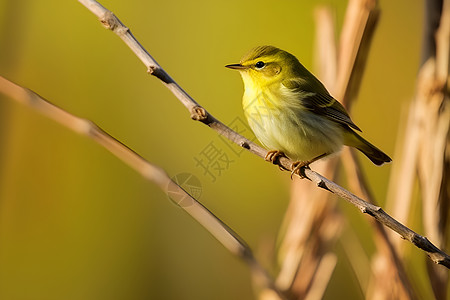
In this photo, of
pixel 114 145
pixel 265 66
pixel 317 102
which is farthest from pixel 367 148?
pixel 114 145

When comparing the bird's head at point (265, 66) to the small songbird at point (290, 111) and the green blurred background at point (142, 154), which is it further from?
the green blurred background at point (142, 154)

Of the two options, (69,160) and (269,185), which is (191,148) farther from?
(69,160)

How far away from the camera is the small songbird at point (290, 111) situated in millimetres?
1442

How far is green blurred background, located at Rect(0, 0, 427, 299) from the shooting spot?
91.4 inches

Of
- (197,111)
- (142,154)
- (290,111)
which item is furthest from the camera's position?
(142,154)

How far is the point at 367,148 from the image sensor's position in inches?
62.5

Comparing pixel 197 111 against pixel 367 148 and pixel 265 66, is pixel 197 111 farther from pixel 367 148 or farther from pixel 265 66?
pixel 367 148

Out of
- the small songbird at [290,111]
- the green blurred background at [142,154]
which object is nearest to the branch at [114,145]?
the small songbird at [290,111]

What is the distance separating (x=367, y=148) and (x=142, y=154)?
1069 mm

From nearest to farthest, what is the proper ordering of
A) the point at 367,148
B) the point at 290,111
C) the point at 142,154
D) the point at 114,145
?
1. the point at 114,145
2. the point at 290,111
3. the point at 367,148
4. the point at 142,154

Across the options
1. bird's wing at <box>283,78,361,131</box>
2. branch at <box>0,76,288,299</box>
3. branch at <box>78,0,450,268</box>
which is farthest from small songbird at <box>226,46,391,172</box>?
branch at <box>0,76,288,299</box>

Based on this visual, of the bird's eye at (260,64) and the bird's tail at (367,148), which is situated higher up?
the bird's tail at (367,148)

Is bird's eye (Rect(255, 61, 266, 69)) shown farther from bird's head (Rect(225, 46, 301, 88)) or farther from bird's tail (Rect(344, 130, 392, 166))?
bird's tail (Rect(344, 130, 392, 166))

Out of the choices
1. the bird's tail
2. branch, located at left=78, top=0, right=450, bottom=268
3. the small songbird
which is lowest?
branch, located at left=78, top=0, right=450, bottom=268
